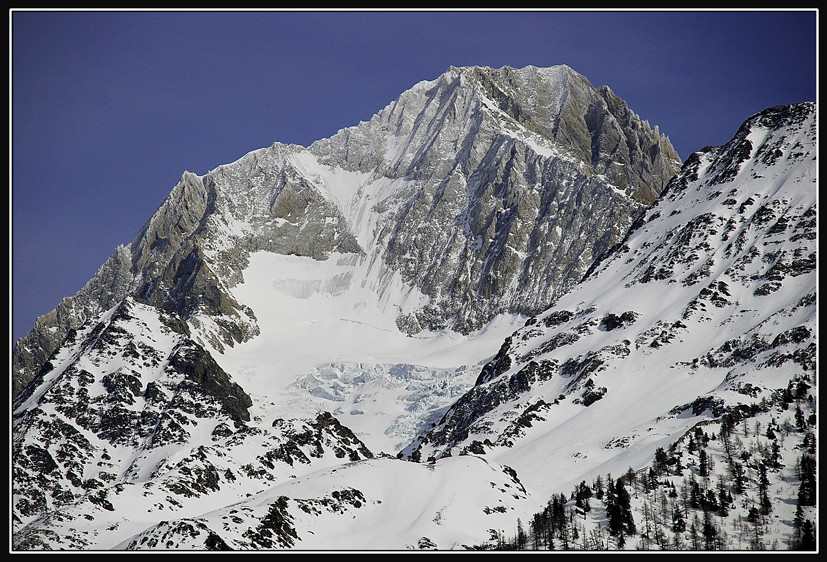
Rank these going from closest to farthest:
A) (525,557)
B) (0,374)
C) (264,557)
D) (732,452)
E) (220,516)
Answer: (0,374), (525,557), (264,557), (220,516), (732,452)

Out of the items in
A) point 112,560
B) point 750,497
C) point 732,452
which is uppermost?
point 732,452

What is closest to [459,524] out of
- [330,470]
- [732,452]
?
[330,470]

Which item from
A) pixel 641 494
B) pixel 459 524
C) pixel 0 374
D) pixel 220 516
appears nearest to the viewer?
pixel 0 374

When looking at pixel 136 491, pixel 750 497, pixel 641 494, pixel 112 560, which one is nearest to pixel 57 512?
pixel 136 491

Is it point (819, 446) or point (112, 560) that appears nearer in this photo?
point (112, 560)

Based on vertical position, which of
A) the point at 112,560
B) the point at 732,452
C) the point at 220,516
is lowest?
the point at 112,560

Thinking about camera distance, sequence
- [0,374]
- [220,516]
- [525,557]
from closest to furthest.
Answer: [0,374] < [525,557] < [220,516]

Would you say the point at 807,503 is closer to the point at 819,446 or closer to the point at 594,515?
the point at 819,446

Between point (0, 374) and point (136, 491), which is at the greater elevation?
point (136, 491)

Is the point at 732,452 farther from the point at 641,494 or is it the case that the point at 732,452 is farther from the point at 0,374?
the point at 0,374
